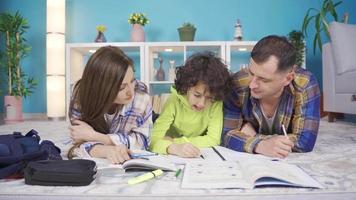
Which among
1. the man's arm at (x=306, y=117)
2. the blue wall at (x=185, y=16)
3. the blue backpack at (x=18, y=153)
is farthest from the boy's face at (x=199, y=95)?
the blue wall at (x=185, y=16)

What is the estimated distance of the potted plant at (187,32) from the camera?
3464mm

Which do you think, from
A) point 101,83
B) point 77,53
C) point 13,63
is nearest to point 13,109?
point 13,63

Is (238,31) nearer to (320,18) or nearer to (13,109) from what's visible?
(320,18)

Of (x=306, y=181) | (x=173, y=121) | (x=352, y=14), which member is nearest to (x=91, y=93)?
(x=173, y=121)

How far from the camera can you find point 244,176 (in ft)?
2.91

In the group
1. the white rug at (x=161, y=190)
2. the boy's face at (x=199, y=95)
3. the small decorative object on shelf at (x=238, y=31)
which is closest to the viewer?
the white rug at (x=161, y=190)

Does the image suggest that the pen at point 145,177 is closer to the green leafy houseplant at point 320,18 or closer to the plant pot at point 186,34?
the plant pot at point 186,34

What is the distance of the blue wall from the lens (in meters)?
3.83

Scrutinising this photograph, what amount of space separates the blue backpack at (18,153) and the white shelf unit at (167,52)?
2422 millimetres

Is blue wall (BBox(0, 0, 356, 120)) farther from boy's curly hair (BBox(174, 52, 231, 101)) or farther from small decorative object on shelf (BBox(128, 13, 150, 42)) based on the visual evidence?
boy's curly hair (BBox(174, 52, 231, 101))

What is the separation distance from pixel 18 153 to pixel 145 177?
14.9 inches

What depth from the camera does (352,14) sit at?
3873 mm

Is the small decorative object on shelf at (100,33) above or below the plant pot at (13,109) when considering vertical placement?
above

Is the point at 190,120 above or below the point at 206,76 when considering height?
below
